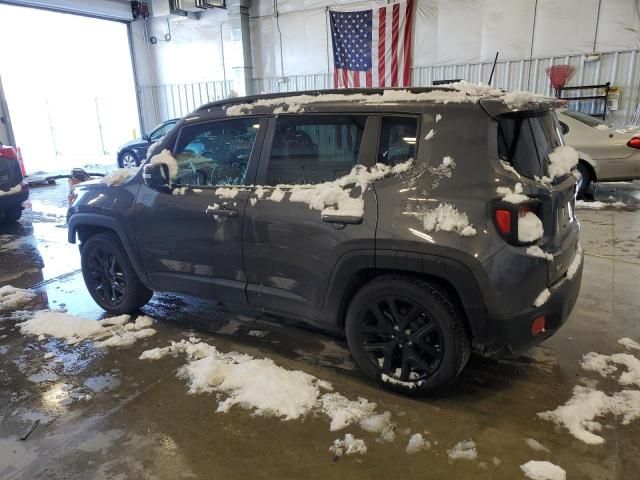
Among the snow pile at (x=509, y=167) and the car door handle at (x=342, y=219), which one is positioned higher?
the snow pile at (x=509, y=167)

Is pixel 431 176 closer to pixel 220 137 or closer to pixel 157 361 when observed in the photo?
pixel 220 137

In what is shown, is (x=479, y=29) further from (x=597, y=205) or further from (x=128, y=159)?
(x=128, y=159)

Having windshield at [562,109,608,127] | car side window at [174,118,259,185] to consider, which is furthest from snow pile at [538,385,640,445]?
windshield at [562,109,608,127]

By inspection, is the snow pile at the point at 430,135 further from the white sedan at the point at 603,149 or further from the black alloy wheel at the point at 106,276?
the white sedan at the point at 603,149

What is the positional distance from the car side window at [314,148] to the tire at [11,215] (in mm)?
7065

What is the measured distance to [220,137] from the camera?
3523 mm

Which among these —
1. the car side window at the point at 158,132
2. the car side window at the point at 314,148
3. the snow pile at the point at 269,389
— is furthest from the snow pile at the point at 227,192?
the car side window at the point at 158,132

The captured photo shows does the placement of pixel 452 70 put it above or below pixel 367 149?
above

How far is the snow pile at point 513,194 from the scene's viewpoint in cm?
239

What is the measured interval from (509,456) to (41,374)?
122 inches

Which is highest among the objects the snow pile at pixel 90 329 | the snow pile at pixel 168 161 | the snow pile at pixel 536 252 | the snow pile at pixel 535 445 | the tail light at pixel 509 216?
the snow pile at pixel 168 161

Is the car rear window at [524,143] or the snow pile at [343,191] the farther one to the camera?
the snow pile at [343,191]

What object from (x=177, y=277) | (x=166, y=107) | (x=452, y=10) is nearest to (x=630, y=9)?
(x=452, y=10)

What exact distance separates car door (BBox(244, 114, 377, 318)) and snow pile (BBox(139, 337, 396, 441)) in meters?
0.43
